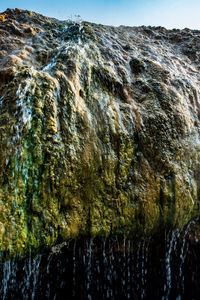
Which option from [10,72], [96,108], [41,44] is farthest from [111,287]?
[41,44]

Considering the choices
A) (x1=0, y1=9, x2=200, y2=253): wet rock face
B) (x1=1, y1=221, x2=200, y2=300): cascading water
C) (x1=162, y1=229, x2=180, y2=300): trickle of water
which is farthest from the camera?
(x1=162, y1=229, x2=180, y2=300): trickle of water

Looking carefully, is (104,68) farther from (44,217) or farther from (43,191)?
(44,217)

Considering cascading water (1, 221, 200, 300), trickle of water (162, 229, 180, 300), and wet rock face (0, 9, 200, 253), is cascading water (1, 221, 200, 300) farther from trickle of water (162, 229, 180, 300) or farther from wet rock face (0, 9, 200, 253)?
wet rock face (0, 9, 200, 253)

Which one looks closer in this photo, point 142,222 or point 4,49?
point 142,222

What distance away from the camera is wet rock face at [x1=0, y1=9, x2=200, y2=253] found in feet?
7.37

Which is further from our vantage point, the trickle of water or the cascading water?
the trickle of water

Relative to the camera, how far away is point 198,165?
3.42m

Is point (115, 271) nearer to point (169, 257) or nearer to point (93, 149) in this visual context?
point (169, 257)

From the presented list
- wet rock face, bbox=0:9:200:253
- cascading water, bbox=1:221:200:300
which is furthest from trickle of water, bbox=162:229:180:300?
wet rock face, bbox=0:9:200:253

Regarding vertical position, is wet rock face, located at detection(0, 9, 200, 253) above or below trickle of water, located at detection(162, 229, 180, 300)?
above

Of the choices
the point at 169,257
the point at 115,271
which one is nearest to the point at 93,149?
the point at 115,271

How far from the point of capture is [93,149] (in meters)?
2.76

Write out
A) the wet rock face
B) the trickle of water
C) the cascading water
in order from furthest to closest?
the trickle of water → the cascading water → the wet rock face

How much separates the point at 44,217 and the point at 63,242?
1.58ft
